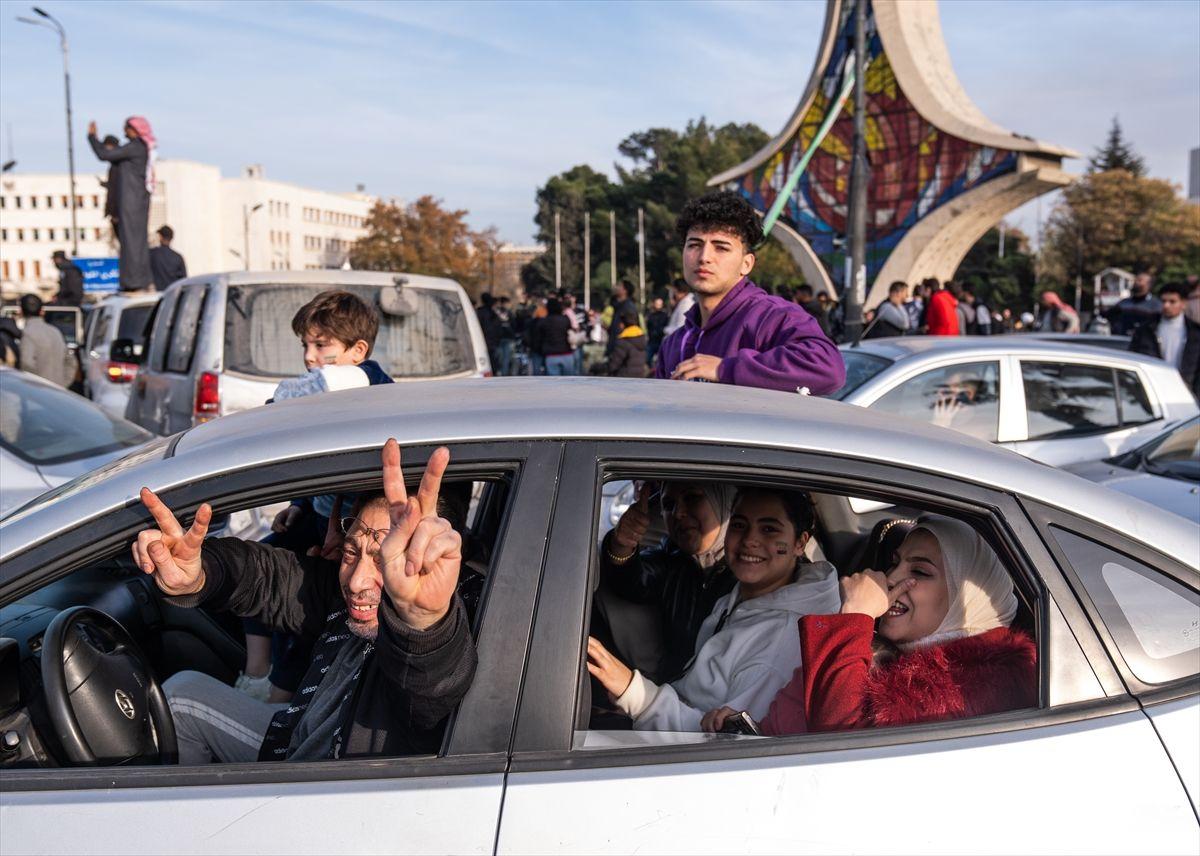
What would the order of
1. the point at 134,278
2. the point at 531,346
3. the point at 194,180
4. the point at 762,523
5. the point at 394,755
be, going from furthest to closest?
1. the point at 194,180
2. the point at 531,346
3. the point at 134,278
4. the point at 762,523
5. the point at 394,755

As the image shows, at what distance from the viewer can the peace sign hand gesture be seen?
67.9 inches

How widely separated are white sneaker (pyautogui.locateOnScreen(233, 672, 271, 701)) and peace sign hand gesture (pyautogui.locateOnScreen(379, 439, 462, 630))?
1777mm

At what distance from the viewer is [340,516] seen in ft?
8.89

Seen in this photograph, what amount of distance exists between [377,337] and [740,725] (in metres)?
4.62

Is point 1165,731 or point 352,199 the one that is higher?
point 352,199

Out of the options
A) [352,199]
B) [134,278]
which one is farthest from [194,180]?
[134,278]

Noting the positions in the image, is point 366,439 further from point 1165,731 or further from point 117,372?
point 117,372

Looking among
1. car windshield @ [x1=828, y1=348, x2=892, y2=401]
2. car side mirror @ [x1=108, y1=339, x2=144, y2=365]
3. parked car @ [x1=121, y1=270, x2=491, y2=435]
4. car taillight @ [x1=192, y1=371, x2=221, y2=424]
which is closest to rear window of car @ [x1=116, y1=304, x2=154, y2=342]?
car side mirror @ [x1=108, y1=339, x2=144, y2=365]

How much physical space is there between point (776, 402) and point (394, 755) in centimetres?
103

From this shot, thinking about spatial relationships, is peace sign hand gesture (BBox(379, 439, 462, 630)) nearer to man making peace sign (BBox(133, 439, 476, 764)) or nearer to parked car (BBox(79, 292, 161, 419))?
man making peace sign (BBox(133, 439, 476, 764))

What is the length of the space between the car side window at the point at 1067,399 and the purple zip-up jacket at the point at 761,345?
3417 millimetres

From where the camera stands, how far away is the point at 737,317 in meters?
3.73

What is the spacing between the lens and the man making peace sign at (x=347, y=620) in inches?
68.7

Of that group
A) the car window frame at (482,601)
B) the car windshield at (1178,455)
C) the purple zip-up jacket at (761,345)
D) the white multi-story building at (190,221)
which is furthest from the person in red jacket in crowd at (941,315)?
the white multi-story building at (190,221)
